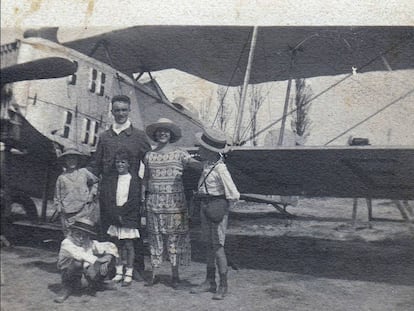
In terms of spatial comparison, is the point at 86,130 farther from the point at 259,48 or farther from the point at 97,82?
the point at 259,48

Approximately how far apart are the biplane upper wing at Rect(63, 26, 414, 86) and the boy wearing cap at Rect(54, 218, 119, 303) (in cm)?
294

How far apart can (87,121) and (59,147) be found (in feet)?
1.89

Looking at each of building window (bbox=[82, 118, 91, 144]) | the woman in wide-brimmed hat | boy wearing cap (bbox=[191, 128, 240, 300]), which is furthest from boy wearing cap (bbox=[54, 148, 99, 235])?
building window (bbox=[82, 118, 91, 144])

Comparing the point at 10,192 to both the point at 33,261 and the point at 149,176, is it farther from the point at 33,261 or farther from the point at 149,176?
the point at 149,176

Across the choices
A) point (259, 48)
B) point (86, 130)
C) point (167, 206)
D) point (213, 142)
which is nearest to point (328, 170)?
point (213, 142)

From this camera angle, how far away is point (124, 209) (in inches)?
136

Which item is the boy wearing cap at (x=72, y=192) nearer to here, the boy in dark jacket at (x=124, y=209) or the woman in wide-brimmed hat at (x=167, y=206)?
the boy in dark jacket at (x=124, y=209)

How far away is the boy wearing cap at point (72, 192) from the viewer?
3.47m

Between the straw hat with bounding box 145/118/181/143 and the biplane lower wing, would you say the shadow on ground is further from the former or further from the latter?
the straw hat with bounding box 145/118/181/143

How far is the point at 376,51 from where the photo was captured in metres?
5.27

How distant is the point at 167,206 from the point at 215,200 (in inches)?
18.0

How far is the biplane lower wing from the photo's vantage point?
11.4ft

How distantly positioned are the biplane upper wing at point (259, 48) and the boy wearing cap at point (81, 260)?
294 cm

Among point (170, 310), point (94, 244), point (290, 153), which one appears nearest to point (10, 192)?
point (94, 244)
